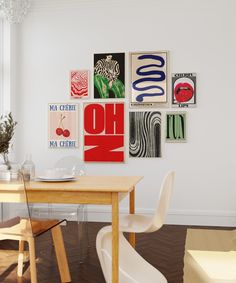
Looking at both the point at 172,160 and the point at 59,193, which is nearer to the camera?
the point at 59,193

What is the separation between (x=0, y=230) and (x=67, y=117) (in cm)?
259

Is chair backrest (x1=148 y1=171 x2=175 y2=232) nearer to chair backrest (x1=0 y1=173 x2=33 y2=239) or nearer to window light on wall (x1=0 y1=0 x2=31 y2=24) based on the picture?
chair backrest (x1=0 y1=173 x2=33 y2=239)

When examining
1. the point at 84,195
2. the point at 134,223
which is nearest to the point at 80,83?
the point at 134,223

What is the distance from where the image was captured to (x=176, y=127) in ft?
15.1

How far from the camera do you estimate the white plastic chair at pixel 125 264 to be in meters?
2.50

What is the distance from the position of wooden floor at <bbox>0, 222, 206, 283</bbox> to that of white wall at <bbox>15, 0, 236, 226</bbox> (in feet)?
1.93

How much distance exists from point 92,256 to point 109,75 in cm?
229

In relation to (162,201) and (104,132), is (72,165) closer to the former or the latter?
(104,132)

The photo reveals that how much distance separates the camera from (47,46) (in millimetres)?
4926

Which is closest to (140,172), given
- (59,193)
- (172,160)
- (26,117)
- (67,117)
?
(172,160)

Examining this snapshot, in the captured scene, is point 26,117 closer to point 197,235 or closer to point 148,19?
point 148,19

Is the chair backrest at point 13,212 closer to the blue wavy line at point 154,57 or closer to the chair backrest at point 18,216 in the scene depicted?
the chair backrest at point 18,216

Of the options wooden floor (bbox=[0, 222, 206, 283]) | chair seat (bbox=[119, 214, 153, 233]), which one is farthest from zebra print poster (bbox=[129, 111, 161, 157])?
chair seat (bbox=[119, 214, 153, 233])

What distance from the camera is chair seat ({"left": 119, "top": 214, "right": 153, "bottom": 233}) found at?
2.62 m
